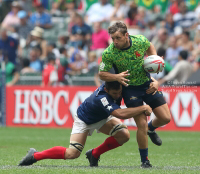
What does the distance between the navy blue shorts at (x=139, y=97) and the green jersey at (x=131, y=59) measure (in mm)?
90

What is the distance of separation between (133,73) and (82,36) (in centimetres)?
1055

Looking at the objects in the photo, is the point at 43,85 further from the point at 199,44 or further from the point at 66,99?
the point at 199,44

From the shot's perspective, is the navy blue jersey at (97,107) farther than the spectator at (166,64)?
No

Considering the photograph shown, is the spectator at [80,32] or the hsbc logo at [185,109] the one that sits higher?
the spectator at [80,32]

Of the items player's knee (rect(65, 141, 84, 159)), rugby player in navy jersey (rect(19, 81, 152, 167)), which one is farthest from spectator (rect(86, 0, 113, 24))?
player's knee (rect(65, 141, 84, 159))

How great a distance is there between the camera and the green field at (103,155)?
7.27m

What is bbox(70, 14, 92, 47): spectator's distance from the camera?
18125 millimetres

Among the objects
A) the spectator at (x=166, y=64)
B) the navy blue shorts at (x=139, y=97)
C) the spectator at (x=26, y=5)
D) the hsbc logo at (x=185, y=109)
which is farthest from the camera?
the spectator at (x=26, y=5)

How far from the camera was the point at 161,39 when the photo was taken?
54.5ft

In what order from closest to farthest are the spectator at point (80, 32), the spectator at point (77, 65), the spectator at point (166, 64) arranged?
the spectator at point (166, 64), the spectator at point (77, 65), the spectator at point (80, 32)

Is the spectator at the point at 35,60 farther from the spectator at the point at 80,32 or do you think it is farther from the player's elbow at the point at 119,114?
the player's elbow at the point at 119,114

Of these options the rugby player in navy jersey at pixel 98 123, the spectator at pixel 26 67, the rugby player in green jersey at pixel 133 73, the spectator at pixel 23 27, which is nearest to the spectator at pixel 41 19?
the spectator at pixel 23 27

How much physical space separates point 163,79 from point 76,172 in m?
8.27

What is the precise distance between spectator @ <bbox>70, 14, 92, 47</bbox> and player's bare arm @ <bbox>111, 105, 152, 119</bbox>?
424 inches
